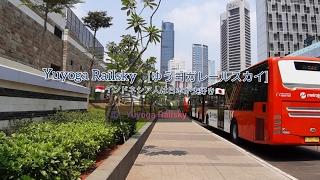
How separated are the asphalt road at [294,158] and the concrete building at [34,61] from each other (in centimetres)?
787

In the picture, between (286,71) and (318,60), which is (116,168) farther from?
(318,60)

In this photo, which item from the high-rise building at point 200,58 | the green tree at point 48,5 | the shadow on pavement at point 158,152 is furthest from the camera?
the high-rise building at point 200,58

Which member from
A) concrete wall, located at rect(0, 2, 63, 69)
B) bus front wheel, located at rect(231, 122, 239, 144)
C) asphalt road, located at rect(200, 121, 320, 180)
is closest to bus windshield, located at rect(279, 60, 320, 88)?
asphalt road, located at rect(200, 121, 320, 180)

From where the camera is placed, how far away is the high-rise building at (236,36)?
9088 centimetres

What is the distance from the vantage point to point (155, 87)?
45.8 meters

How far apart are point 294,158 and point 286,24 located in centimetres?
9490

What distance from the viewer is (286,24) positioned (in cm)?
10162

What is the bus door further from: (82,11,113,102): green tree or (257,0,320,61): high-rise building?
(257,0,320,61): high-rise building

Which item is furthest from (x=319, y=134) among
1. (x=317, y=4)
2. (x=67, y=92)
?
(x=317, y=4)

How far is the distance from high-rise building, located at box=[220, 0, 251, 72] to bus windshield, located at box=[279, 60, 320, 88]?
7364cm

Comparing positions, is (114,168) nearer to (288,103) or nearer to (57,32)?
(288,103)

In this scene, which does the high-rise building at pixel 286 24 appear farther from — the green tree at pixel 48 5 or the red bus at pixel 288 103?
the red bus at pixel 288 103

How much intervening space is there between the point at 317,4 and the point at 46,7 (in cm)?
9166

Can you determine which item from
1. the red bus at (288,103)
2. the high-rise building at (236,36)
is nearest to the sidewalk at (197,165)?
the red bus at (288,103)
